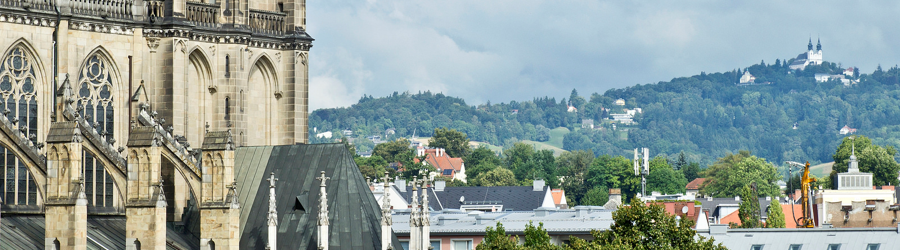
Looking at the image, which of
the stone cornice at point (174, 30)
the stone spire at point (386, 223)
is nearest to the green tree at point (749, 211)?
the stone cornice at point (174, 30)

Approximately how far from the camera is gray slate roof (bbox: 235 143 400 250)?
57.8 metres

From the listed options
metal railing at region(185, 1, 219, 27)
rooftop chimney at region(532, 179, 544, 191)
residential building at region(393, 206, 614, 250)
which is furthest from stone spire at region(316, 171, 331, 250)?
rooftop chimney at region(532, 179, 544, 191)

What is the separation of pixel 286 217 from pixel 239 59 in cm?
922

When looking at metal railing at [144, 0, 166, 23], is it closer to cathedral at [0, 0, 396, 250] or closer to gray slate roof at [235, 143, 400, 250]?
cathedral at [0, 0, 396, 250]

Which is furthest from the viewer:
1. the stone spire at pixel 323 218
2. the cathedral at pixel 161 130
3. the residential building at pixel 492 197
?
the residential building at pixel 492 197

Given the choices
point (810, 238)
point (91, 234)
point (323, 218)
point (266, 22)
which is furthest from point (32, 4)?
point (810, 238)

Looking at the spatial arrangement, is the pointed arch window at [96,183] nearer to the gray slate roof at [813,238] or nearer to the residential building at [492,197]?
the gray slate roof at [813,238]

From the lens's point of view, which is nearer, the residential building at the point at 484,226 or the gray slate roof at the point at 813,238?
the gray slate roof at the point at 813,238

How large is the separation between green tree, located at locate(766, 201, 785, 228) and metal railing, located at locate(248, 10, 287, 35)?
7167 cm

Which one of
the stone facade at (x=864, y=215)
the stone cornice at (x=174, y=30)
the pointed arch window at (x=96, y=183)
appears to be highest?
the stone cornice at (x=174, y=30)

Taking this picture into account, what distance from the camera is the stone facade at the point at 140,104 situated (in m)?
53.3

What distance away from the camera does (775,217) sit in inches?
5236

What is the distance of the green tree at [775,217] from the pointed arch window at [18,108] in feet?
271

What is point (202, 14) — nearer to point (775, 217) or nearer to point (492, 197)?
point (775, 217)
